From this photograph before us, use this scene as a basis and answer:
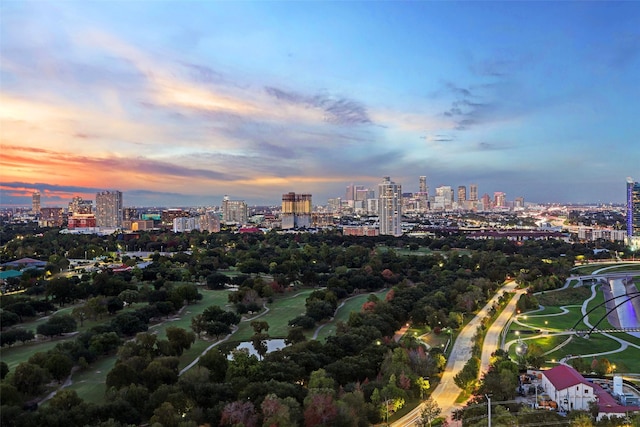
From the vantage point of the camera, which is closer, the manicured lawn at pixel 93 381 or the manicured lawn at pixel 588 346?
the manicured lawn at pixel 93 381

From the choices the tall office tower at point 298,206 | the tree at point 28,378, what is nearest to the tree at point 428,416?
the tree at point 28,378

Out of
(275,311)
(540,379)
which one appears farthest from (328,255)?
(540,379)

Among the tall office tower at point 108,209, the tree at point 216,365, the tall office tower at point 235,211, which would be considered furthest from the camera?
the tall office tower at point 235,211

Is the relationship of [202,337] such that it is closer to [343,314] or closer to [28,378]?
[28,378]

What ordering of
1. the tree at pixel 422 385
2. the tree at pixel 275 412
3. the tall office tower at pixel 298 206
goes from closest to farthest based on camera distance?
the tree at pixel 275 412
the tree at pixel 422 385
the tall office tower at pixel 298 206

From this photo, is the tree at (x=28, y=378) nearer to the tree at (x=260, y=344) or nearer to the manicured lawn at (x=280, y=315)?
the tree at (x=260, y=344)

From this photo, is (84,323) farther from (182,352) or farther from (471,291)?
(471,291)

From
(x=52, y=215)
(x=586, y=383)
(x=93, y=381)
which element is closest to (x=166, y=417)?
(x=93, y=381)
